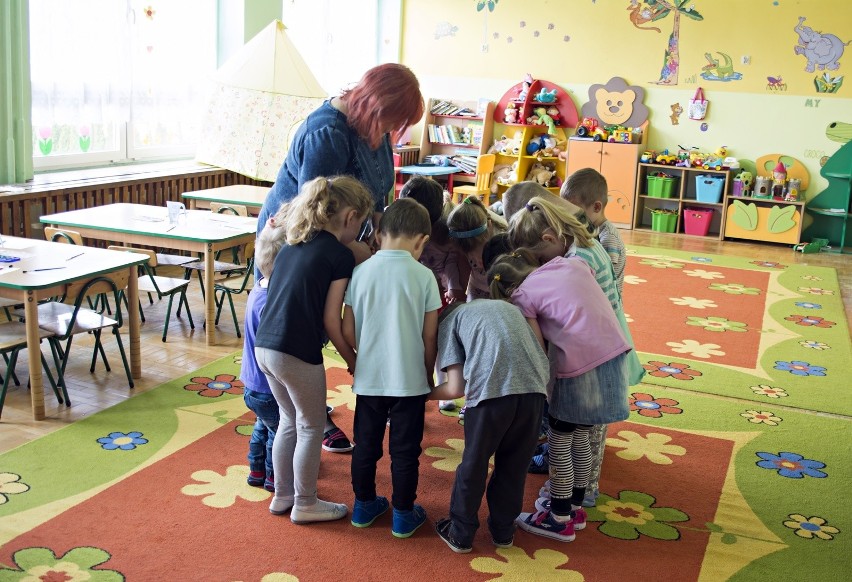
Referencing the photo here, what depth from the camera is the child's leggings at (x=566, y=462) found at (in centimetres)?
268

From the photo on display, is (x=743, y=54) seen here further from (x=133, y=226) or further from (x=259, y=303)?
(x=259, y=303)

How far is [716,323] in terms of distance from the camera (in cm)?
547

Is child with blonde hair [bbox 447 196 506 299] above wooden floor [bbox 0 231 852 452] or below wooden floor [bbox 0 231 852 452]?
above

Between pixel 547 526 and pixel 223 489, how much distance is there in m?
1.13

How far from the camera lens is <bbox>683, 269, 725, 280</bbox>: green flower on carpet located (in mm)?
6883

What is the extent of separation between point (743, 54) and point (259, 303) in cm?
744

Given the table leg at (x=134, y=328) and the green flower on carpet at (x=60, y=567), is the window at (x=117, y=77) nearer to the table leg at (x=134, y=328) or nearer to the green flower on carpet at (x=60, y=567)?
the table leg at (x=134, y=328)

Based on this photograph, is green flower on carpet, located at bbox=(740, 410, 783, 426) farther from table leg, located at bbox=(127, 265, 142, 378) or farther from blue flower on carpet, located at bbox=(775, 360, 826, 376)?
table leg, located at bbox=(127, 265, 142, 378)

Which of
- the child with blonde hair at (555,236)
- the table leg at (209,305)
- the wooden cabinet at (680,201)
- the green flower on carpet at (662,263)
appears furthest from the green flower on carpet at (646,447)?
the wooden cabinet at (680,201)

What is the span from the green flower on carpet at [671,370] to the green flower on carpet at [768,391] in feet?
1.01

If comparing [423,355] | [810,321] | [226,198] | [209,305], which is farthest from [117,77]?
[810,321]

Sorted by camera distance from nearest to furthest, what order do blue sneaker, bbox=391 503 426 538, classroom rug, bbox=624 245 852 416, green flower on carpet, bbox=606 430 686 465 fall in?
blue sneaker, bbox=391 503 426 538
green flower on carpet, bbox=606 430 686 465
classroom rug, bbox=624 245 852 416

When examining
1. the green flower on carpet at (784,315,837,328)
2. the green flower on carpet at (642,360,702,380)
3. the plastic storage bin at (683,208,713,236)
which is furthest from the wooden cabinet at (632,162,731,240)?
the green flower on carpet at (642,360,702,380)

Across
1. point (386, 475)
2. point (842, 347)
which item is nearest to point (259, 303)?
point (386, 475)
